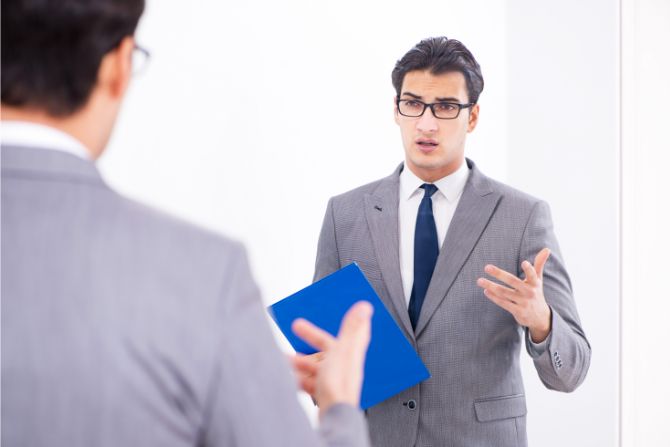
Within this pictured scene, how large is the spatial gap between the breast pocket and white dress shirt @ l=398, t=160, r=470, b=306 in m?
0.39

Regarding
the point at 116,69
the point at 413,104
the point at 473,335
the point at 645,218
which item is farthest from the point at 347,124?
the point at 116,69

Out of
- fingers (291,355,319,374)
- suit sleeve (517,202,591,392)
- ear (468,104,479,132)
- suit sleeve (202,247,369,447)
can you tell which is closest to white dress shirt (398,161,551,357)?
ear (468,104,479,132)

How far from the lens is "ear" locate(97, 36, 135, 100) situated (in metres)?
0.79

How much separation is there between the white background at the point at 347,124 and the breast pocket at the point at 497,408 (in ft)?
3.12

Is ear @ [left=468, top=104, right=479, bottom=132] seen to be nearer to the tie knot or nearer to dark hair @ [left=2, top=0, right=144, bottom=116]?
the tie knot

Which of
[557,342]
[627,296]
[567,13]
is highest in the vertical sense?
[567,13]

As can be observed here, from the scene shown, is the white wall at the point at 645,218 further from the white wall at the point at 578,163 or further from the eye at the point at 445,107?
the eye at the point at 445,107

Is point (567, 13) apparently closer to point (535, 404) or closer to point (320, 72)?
point (320, 72)

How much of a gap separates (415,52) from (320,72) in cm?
72

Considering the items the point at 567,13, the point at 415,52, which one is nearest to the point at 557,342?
the point at 415,52

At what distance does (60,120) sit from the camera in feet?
2.53

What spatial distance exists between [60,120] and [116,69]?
87 mm

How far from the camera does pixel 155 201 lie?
7.40ft

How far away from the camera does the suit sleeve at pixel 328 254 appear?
2070 mm
